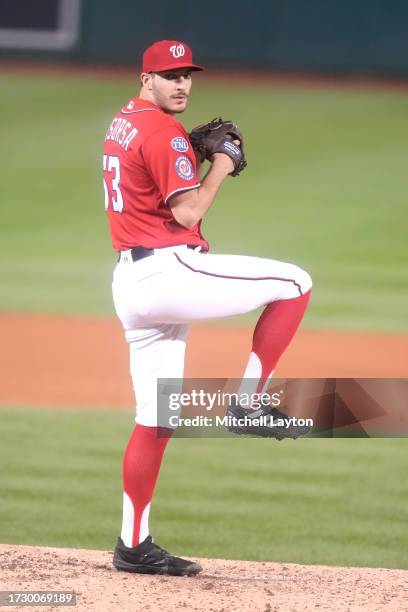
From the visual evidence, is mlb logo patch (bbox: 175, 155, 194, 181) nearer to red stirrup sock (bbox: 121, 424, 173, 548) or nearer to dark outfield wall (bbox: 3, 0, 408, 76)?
red stirrup sock (bbox: 121, 424, 173, 548)

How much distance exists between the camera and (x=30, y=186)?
16656mm

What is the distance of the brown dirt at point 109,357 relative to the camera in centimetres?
872

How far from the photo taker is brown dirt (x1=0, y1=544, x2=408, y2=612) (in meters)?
4.44

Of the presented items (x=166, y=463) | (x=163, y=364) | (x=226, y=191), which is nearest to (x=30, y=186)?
(x=226, y=191)

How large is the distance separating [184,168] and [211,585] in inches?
63.4

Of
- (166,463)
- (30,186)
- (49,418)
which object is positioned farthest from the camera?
(30,186)

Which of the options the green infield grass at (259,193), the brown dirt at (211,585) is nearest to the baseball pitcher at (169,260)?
the brown dirt at (211,585)

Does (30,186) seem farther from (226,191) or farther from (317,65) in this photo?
(317,65)

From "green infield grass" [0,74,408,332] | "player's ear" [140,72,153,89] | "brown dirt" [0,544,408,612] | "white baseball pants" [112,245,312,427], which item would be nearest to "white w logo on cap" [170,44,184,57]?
"player's ear" [140,72,153,89]

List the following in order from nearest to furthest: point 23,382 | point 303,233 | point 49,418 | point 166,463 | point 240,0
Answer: point 166,463 → point 49,418 → point 23,382 → point 303,233 → point 240,0

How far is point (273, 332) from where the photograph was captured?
4664 mm

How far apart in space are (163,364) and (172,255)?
1.47ft

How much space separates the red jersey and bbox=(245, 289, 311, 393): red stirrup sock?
0.38 meters

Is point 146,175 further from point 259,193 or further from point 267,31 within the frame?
point 267,31
